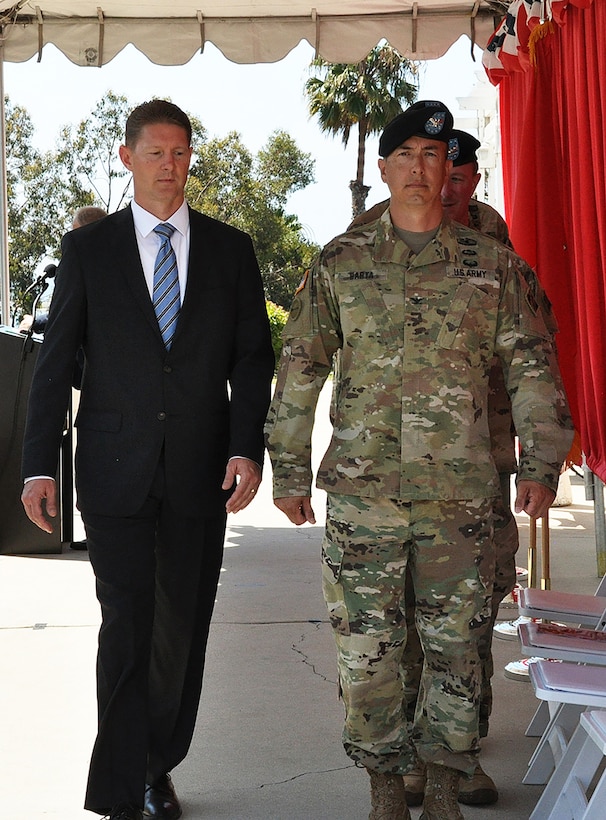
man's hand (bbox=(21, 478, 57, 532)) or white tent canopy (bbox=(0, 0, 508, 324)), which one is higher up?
white tent canopy (bbox=(0, 0, 508, 324))

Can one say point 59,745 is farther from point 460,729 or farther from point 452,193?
point 452,193

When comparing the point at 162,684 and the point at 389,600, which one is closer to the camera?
the point at 389,600

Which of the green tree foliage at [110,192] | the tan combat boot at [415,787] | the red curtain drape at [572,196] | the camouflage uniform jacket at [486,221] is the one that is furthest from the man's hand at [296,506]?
the green tree foliage at [110,192]

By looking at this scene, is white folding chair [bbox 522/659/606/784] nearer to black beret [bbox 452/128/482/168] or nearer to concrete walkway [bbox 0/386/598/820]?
concrete walkway [bbox 0/386/598/820]

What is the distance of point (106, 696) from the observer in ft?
11.2

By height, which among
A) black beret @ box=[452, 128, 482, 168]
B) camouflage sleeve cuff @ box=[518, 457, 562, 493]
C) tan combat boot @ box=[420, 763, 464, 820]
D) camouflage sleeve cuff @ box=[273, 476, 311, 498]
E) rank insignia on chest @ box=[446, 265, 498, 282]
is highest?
black beret @ box=[452, 128, 482, 168]

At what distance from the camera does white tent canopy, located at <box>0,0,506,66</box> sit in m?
7.07

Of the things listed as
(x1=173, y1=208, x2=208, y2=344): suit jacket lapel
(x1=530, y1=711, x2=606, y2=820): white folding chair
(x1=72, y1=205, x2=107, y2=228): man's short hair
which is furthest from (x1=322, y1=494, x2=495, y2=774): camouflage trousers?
(x1=72, y1=205, x2=107, y2=228): man's short hair

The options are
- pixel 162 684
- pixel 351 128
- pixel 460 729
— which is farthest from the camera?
pixel 351 128

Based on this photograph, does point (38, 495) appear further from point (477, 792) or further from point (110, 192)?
point (110, 192)

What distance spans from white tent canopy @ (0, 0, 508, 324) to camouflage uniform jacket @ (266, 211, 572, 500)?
406cm

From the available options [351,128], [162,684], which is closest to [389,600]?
[162,684]

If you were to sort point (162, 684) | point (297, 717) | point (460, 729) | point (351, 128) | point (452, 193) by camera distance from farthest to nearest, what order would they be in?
1. point (351, 128)
2. point (297, 717)
3. point (452, 193)
4. point (162, 684)
5. point (460, 729)

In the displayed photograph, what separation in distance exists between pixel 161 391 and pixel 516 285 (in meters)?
1.05
